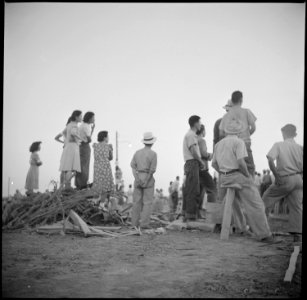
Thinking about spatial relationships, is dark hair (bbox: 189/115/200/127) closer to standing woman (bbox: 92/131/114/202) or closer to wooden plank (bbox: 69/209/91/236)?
standing woman (bbox: 92/131/114/202)

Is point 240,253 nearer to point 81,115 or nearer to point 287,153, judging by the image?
point 287,153

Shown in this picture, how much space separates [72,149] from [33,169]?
1.91 m

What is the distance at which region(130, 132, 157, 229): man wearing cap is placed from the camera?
266 inches

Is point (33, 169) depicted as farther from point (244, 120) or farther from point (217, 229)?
point (244, 120)

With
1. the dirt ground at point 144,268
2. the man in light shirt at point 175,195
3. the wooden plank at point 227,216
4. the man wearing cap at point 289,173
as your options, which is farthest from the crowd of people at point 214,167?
the man in light shirt at point 175,195

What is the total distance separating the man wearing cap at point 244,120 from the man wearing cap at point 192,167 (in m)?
1.01

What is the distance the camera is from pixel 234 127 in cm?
558

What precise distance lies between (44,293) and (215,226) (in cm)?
421

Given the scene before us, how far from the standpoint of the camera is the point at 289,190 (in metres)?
5.39

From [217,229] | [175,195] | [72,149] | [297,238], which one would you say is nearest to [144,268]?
[297,238]

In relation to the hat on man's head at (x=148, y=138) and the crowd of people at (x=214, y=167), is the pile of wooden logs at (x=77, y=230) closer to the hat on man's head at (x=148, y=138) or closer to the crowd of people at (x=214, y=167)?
the crowd of people at (x=214, y=167)

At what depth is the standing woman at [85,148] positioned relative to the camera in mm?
7906

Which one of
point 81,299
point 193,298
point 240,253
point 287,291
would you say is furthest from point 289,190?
point 81,299

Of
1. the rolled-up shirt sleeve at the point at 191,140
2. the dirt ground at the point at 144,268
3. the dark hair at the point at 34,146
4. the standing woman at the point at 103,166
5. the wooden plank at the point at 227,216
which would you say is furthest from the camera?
the dark hair at the point at 34,146
